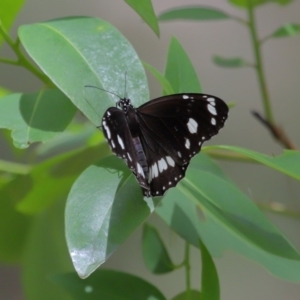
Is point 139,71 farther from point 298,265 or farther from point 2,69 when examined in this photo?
point 2,69

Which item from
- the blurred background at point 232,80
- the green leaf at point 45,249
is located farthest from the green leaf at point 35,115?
the blurred background at point 232,80

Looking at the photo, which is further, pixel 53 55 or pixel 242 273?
pixel 242 273

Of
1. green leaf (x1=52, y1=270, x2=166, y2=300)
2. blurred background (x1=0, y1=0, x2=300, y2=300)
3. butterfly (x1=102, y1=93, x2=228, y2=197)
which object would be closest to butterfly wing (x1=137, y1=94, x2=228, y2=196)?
butterfly (x1=102, y1=93, x2=228, y2=197)

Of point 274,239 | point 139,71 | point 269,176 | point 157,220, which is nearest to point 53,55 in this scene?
point 139,71

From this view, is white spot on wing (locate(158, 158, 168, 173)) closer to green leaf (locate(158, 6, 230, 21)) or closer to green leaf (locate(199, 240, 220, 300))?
green leaf (locate(199, 240, 220, 300))

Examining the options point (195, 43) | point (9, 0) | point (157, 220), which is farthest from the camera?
point (195, 43)

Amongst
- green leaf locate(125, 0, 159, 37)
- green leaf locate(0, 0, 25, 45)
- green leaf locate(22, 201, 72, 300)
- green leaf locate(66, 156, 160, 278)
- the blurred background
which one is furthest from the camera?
the blurred background
